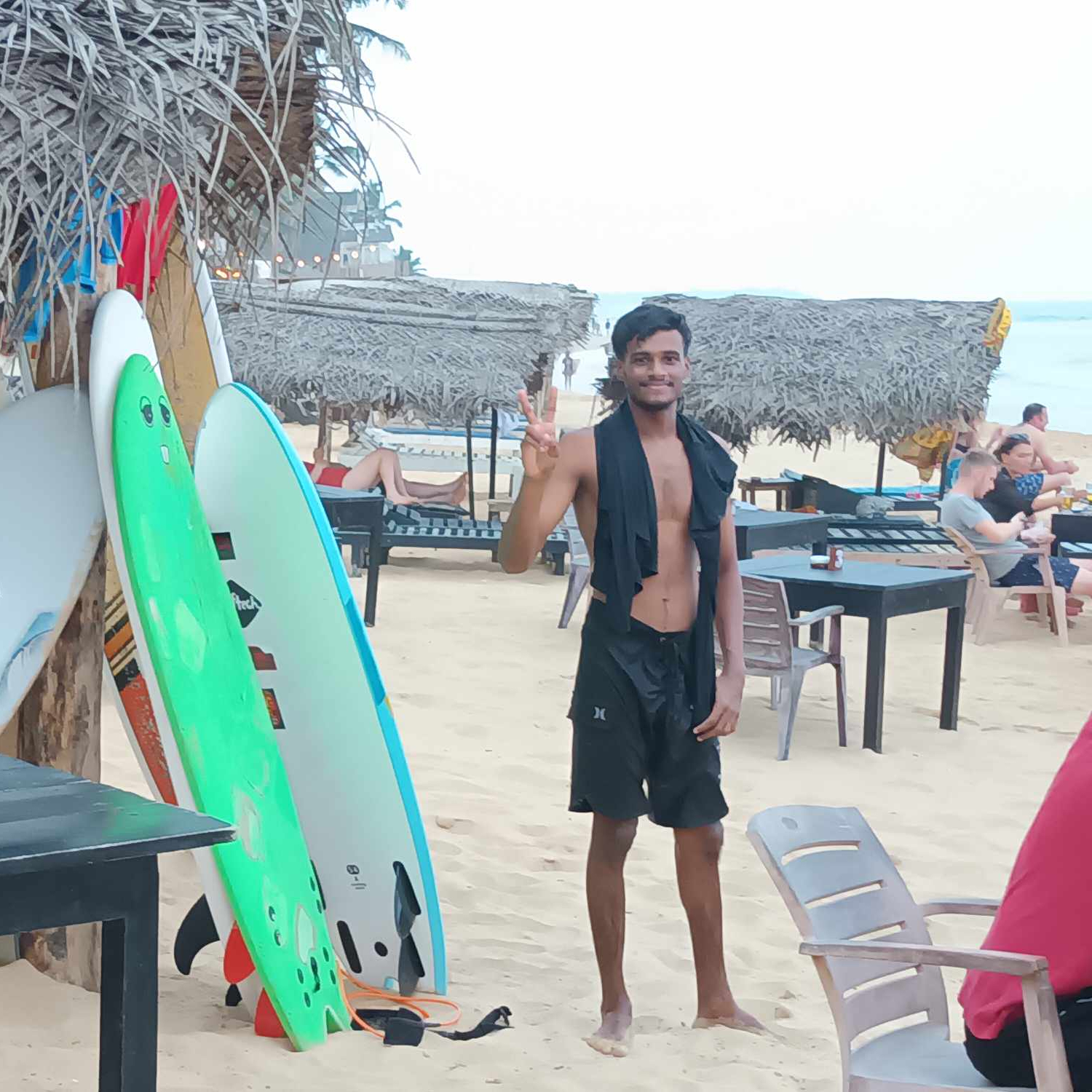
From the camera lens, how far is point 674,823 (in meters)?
3.31

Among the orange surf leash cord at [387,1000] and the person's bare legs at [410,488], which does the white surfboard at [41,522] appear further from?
the person's bare legs at [410,488]

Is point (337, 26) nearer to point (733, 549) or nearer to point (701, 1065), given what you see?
point (733, 549)

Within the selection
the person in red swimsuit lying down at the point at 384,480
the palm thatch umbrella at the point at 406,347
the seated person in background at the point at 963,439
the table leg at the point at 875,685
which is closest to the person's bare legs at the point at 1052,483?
the seated person in background at the point at 963,439

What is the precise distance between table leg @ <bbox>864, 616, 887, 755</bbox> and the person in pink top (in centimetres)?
428

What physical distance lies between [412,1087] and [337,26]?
7.56 feet

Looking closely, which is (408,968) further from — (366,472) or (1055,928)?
(366,472)

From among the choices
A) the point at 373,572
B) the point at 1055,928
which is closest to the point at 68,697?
the point at 1055,928

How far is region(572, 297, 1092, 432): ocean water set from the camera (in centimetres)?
4788

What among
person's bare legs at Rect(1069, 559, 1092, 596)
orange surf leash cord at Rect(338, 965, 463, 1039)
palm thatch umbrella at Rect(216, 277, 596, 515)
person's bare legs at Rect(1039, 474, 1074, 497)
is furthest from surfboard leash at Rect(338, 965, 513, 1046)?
palm thatch umbrella at Rect(216, 277, 596, 515)

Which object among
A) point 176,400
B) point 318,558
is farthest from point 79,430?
point 176,400

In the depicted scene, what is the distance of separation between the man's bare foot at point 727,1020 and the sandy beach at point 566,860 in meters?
0.05

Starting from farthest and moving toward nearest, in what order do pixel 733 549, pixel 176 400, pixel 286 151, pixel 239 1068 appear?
pixel 176 400 → pixel 286 151 → pixel 733 549 → pixel 239 1068

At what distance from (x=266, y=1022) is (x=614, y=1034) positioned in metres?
0.79

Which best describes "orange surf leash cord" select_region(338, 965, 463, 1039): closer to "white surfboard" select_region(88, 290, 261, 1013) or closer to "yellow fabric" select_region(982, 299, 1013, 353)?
"white surfboard" select_region(88, 290, 261, 1013)
